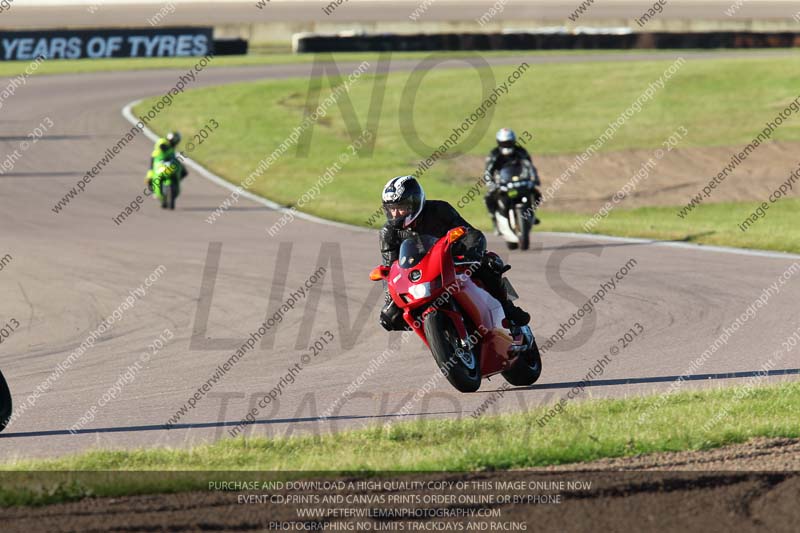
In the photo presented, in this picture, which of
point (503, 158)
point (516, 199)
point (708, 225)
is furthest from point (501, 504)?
point (708, 225)

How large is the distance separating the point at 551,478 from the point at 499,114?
3453 cm

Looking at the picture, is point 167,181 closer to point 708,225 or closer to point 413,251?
point 708,225

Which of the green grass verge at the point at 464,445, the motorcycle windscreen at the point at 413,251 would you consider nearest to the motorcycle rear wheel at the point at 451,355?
the motorcycle windscreen at the point at 413,251

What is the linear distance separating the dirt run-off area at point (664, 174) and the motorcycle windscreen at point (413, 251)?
1868 centimetres

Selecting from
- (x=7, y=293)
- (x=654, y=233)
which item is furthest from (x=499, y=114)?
(x=7, y=293)

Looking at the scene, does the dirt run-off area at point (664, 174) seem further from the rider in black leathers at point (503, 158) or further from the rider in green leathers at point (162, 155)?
the rider in black leathers at point (503, 158)

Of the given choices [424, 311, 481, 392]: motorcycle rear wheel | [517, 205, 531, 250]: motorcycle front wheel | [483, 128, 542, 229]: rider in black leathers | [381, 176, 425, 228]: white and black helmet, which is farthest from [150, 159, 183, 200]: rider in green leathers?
[424, 311, 481, 392]: motorcycle rear wheel

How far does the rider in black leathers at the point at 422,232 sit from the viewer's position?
9648 millimetres

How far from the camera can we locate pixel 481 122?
3988 centimetres

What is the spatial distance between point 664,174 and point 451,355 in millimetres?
22344

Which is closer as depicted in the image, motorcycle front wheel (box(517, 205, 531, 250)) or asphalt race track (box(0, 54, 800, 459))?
asphalt race track (box(0, 54, 800, 459))

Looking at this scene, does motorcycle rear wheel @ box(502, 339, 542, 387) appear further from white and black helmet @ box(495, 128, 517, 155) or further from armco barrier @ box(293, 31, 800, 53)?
armco barrier @ box(293, 31, 800, 53)

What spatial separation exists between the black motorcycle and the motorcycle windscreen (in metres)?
9.85

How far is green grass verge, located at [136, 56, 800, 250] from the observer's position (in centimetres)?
3025
